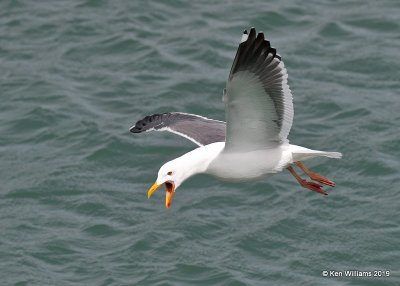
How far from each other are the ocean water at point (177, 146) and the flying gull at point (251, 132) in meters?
3.46

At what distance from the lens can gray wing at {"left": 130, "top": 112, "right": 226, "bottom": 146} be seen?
1331 centimetres

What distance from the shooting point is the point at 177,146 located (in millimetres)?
18203

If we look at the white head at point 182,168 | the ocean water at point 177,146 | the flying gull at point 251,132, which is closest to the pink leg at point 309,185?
the flying gull at point 251,132

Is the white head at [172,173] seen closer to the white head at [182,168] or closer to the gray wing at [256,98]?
the white head at [182,168]

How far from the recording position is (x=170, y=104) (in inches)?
755

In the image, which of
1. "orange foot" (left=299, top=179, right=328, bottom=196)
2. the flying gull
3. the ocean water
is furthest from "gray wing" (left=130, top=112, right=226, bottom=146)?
the ocean water

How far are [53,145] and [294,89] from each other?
13.3 feet

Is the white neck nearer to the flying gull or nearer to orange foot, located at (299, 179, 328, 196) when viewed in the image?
the flying gull

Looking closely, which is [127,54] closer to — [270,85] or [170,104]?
[170,104]

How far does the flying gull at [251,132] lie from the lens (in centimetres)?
1127

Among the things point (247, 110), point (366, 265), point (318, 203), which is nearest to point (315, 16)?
point (318, 203)

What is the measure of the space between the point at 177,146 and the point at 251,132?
246 inches

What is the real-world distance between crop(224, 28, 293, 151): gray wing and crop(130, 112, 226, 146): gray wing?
1092mm

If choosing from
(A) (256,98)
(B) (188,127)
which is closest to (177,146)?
(B) (188,127)
